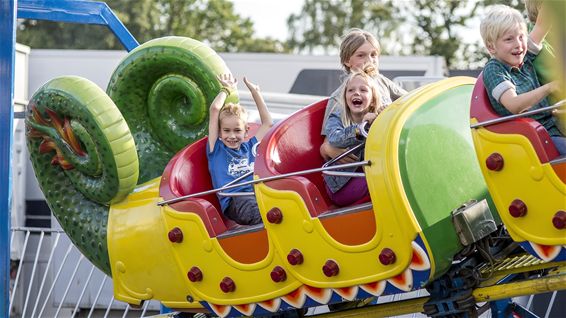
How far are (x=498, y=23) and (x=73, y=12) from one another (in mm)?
3399

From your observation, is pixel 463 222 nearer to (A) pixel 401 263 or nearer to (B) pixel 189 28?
(A) pixel 401 263

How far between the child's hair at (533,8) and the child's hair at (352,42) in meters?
0.87

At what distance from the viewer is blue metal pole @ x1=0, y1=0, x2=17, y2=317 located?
489 cm

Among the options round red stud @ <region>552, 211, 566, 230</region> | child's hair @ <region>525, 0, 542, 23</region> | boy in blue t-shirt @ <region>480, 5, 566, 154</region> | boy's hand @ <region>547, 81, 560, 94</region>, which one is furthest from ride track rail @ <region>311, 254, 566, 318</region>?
child's hair @ <region>525, 0, 542, 23</region>

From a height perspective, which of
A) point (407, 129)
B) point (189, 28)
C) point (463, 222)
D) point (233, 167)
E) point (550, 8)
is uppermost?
point (550, 8)

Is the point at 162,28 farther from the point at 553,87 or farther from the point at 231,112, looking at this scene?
the point at 553,87

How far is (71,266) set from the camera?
9883 mm

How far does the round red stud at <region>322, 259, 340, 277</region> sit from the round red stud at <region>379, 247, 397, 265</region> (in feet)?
0.86

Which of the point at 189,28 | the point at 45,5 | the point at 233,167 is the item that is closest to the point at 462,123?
the point at 233,167

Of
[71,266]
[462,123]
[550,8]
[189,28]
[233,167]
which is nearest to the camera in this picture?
[550,8]

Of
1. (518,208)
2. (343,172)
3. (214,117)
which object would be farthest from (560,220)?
(214,117)

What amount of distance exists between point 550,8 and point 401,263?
118 cm

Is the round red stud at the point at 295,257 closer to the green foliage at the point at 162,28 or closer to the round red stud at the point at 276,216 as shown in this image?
the round red stud at the point at 276,216

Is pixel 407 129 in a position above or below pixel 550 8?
below
